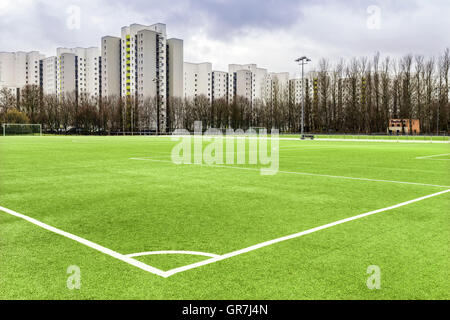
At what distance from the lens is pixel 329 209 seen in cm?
779

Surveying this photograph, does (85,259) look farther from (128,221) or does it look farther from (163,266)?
(128,221)

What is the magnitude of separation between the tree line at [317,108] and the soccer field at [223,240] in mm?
66149

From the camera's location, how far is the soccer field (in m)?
3.91

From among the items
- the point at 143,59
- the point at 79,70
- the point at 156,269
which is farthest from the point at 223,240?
the point at 79,70

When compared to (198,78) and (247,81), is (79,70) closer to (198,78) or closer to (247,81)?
(198,78)

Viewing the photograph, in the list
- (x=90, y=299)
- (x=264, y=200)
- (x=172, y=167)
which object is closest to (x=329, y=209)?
(x=264, y=200)

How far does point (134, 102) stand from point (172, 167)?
91896 mm

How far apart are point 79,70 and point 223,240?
517 ft

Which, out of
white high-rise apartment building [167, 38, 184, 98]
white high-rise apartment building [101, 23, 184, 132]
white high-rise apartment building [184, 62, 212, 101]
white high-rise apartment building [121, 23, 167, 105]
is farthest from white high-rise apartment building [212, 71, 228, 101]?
white high-rise apartment building [121, 23, 167, 105]

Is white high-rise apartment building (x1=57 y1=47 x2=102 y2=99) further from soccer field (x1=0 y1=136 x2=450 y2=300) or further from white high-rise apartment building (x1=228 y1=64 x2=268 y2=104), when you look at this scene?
soccer field (x1=0 y1=136 x2=450 y2=300)

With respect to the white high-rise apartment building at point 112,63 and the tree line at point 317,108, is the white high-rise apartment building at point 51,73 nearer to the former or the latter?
the white high-rise apartment building at point 112,63

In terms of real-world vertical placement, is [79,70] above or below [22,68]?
below

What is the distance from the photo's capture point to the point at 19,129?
69875 millimetres

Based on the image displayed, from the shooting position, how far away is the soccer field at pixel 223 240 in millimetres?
3912
